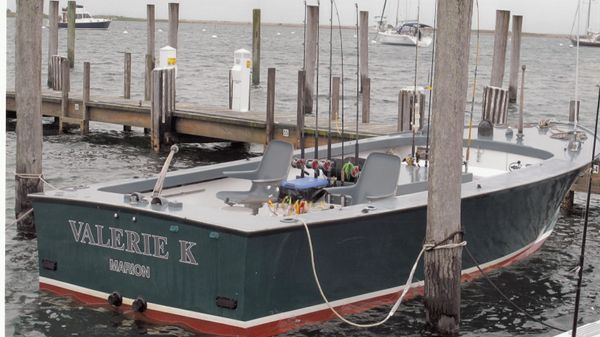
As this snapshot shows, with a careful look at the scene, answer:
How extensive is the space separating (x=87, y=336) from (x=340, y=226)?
250 centimetres

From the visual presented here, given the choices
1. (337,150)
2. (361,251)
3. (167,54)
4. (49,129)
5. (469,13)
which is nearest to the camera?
(469,13)

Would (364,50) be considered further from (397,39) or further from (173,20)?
(397,39)

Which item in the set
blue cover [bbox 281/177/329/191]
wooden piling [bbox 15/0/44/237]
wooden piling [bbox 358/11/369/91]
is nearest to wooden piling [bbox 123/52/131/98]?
wooden piling [bbox 358/11/369/91]

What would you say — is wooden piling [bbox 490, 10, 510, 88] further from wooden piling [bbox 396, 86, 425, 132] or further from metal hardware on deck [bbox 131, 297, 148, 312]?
metal hardware on deck [bbox 131, 297, 148, 312]

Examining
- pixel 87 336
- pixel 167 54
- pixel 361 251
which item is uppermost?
pixel 167 54

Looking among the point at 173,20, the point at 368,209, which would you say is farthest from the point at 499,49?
the point at 368,209

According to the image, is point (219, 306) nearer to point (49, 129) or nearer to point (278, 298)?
point (278, 298)

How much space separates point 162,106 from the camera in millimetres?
21391

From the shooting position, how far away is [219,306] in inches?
382

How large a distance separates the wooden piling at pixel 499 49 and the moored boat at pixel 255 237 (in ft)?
46.3

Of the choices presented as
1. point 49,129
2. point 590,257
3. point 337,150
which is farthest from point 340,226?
point 49,129

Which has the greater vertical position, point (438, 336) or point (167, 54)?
point (167, 54)

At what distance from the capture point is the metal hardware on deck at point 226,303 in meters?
9.60

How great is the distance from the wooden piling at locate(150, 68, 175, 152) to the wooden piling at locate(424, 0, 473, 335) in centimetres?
1201
